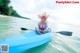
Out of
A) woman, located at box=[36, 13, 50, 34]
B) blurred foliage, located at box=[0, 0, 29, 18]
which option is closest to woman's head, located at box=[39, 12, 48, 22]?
woman, located at box=[36, 13, 50, 34]

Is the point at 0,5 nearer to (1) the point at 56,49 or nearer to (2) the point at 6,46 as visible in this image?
(1) the point at 56,49

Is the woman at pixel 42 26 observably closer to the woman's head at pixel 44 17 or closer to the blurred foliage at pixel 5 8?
the woman's head at pixel 44 17

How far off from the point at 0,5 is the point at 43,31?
58.7ft

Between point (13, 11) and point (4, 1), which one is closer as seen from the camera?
point (4, 1)

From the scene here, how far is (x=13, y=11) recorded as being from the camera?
26000 millimetres

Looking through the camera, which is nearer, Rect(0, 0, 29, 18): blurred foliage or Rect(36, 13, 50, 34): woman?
Rect(36, 13, 50, 34): woman

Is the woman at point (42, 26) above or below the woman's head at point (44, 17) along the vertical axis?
below

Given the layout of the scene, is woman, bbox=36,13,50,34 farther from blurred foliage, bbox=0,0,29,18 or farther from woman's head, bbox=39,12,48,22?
blurred foliage, bbox=0,0,29,18

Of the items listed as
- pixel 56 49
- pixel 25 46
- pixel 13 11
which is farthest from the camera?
pixel 13 11

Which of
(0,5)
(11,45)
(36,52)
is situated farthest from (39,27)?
(0,5)

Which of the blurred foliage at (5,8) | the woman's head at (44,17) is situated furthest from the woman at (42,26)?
the blurred foliage at (5,8)

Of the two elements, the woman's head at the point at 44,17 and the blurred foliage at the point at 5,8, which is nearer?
the woman's head at the point at 44,17

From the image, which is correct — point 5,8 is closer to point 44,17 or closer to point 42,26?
point 42,26

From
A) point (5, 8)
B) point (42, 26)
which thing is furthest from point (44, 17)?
point (5, 8)
